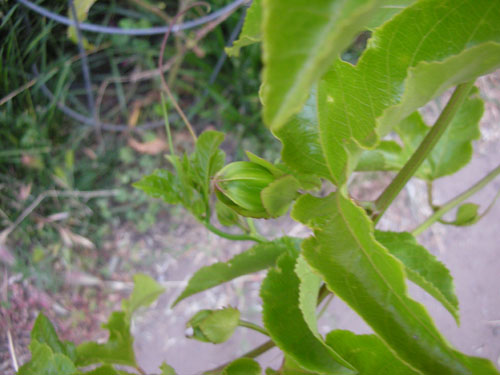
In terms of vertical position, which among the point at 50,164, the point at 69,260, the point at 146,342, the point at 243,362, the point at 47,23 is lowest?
the point at 146,342

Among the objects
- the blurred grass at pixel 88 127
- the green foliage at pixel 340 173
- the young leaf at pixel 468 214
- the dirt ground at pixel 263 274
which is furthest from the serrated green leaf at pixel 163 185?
the blurred grass at pixel 88 127

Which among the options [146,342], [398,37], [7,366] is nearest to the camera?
[398,37]

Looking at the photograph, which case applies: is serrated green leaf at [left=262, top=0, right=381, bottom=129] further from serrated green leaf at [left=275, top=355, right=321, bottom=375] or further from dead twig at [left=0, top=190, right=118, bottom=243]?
dead twig at [left=0, top=190, right=118, bottom=243]

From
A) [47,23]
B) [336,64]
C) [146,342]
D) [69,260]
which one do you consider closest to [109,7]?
[47,23]

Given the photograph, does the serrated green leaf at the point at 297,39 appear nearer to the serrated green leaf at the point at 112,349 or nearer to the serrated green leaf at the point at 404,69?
the serrated green leaf at the point at 404,69

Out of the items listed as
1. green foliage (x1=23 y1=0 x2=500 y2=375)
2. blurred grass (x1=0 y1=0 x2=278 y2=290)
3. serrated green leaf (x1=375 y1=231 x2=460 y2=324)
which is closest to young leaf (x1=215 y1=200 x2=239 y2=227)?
green foliage (x1=23 y1=0 x2=500 y2=375)

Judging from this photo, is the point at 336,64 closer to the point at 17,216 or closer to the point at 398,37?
the point at 398,37

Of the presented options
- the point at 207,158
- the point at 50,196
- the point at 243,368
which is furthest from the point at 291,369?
the point at 50,196
